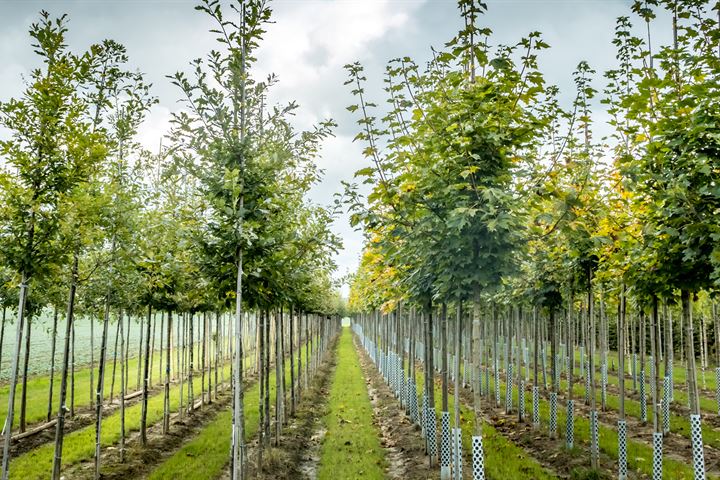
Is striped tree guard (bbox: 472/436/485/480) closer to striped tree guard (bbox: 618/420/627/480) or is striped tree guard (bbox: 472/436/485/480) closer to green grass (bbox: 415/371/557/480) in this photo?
green grass (bbox: 415/371/557/480)

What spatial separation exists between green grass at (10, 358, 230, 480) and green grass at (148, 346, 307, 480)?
196 cm

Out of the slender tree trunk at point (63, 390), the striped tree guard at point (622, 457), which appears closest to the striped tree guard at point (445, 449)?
the striped tree guard at point (622, 457)

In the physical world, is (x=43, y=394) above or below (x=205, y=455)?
below

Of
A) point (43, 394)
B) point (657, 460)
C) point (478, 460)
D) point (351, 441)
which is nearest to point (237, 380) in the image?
point (478, 460)

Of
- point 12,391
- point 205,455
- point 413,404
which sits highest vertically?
point 12,391

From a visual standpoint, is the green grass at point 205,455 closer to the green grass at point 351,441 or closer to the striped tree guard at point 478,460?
the green grass at point 351,441

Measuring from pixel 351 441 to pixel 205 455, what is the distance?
→ 382cm

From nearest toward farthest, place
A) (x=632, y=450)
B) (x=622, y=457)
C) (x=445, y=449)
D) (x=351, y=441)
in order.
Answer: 1. (x=622, y=457)
2. (x=445, y=449)
3. (x=632, y=450)
4. (x=351, y=441)

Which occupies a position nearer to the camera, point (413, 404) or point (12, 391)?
point (12, 391)

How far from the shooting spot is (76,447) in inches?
486

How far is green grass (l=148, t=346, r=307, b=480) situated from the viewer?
1055cm

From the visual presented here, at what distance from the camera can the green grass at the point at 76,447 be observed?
34.9 ft

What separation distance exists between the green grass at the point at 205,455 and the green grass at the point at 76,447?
6.45ft

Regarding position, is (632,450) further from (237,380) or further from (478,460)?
(237,380)
